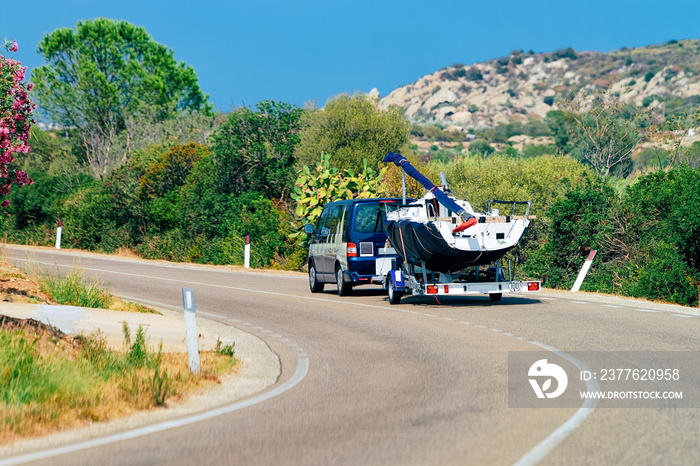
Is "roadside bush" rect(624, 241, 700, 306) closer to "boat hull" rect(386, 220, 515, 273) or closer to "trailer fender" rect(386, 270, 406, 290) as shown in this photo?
"boat hull" rect(386, 220, 515, 273)

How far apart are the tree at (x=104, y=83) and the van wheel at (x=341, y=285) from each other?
44.7 metres

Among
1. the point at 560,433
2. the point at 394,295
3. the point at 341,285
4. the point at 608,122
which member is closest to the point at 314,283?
the point at 341,285

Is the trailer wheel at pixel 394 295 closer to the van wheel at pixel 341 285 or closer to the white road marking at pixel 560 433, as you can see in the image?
the van wheel at pixel 341 285

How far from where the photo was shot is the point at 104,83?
69625 mm

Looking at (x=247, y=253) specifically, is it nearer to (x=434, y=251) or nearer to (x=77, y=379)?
(x=434, y=251)

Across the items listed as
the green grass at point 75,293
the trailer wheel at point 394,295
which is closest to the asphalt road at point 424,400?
the trailer wheel at point 394,295

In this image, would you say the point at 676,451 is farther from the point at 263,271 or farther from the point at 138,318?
the point at 263,271

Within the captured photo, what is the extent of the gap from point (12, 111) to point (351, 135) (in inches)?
823

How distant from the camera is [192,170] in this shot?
4028 cm

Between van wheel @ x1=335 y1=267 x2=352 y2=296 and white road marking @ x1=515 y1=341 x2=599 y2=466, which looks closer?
white road marking @ x1=515 y1=341 x2=599 y2=466

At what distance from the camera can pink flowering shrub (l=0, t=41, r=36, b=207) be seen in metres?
15.6

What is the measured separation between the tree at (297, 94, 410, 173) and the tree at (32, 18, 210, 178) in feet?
96.6

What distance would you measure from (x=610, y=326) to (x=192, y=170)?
2916 cm

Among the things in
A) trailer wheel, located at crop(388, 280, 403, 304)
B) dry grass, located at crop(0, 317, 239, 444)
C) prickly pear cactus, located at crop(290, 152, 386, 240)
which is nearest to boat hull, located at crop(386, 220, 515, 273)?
trailer wheel, located at crop(388, 280, 403, 304)
